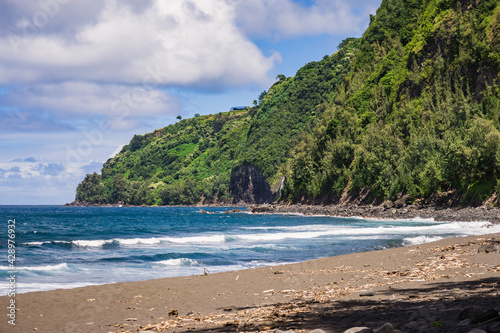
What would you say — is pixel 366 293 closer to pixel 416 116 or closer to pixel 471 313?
pixel 471 313

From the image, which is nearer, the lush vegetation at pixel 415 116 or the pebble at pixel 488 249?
the pebble at pixel 488 249

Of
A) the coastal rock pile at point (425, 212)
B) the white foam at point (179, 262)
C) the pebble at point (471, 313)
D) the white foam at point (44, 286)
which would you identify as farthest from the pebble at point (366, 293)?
the coastal rock pile at point (425, 212)

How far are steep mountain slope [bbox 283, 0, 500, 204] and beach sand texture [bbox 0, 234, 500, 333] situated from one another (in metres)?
49.7

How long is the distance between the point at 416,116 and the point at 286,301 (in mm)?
82196

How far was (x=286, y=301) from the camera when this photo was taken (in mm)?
12984

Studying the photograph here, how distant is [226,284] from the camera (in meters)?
18.1

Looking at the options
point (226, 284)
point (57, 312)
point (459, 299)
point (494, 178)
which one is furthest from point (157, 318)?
point (494, 178)

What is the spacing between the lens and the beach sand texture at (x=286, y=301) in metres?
9.22

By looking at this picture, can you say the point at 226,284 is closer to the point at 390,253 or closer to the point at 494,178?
the point at 390,253

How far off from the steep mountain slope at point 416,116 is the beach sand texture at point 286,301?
49.7 metres

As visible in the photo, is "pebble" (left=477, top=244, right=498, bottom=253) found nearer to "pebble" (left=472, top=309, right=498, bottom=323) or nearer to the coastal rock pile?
"pebble" (left=472, top=309, right=498, bottom=323)

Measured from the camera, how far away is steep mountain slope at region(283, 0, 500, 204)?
6712 cm

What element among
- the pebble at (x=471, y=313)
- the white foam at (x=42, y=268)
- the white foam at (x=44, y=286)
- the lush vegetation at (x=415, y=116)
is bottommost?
the white foam at (x=44, y=286)

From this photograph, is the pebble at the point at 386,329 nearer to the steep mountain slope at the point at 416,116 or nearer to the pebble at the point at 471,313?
the pebble at the point at 471,313
